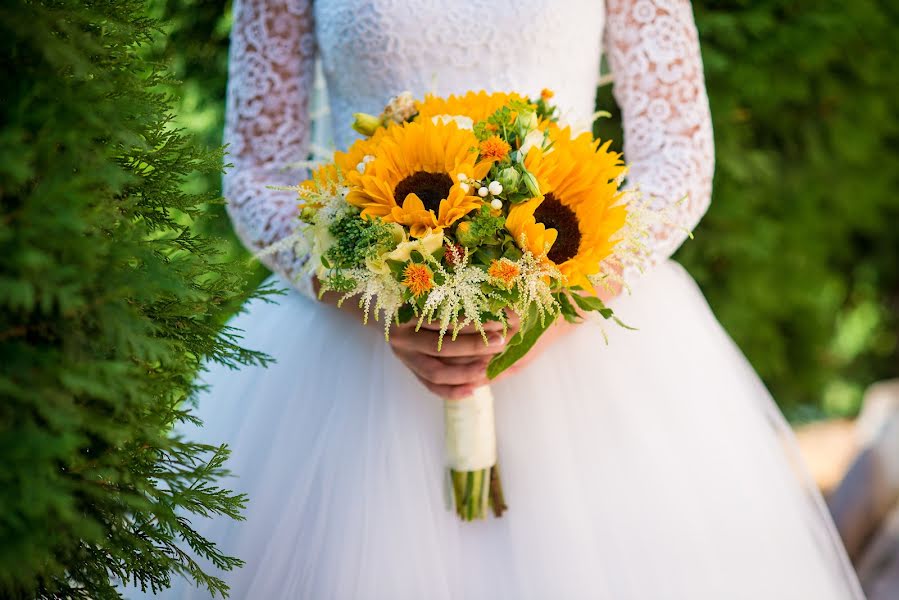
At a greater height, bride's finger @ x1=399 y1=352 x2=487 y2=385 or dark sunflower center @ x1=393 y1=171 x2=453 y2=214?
dark sunflower center @ x1=393 y1=171 x2=453 y2=214

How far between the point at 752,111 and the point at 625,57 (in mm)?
1569

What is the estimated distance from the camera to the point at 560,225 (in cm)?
105

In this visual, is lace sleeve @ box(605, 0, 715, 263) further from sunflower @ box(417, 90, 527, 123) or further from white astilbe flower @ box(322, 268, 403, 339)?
white astilbe flower @ box(322, 268, 403, 339)

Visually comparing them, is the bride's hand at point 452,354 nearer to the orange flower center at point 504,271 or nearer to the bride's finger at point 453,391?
the bride's finger at point 453,391

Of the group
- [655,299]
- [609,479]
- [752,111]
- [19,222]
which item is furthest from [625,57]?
[752,111]

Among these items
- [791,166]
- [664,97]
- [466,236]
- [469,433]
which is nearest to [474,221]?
[466,236]

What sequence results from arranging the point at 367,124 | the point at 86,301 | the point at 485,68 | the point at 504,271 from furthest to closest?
the point at 485,68 < the point at 367,124 < the point at 504,271 < the point at 86,301

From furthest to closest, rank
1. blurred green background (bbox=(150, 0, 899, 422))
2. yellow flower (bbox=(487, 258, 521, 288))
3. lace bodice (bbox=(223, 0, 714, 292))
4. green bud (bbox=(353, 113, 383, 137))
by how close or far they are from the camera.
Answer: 1. blurred green background (bbox=(150, 0, 899, 422))
2. lace bodice (bbox=(223, 0, 714, 292))
3. green bud (bbox=(353, 113, 383, 137))
4. yellow flower (bbox=(487, 258, 521, 288))

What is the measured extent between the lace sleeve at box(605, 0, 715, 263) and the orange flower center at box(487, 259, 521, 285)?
23.4 inches

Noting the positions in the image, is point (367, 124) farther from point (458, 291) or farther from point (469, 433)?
point (469, 433)

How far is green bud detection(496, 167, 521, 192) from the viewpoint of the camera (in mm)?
1005

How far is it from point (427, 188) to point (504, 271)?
17 centimetres

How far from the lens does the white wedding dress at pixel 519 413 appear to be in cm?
122

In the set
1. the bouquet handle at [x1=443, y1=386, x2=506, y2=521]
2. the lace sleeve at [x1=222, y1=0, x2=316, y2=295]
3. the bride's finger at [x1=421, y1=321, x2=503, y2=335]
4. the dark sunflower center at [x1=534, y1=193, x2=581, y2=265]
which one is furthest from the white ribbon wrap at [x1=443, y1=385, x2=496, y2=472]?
the lace sleeve at [x1=222, y1=0, x2=316, y2=295]
